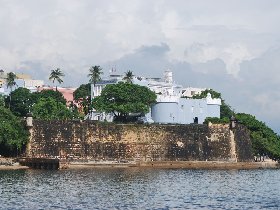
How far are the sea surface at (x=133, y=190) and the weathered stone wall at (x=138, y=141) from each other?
318 inches

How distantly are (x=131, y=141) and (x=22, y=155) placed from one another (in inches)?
402

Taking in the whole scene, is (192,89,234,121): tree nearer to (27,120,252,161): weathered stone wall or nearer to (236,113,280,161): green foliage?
(236,113,280,161): green foliage

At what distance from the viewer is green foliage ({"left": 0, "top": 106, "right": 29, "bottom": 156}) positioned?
60.2 metres

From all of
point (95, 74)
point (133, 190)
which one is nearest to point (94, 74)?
point (95, 74)

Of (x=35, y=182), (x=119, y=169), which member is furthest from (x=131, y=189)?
(x=119, y=169)

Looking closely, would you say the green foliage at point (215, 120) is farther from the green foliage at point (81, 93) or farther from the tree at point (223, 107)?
the green foliage at point (81, 93)

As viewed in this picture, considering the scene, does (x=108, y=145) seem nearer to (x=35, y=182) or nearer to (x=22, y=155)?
(x=22, y=155)

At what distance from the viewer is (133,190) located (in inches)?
1629

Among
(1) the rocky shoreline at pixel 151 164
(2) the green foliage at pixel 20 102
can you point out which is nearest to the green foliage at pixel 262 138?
(1) the rocky shoreline at pixel 151 164

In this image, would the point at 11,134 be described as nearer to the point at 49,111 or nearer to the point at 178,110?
the point at 49,111

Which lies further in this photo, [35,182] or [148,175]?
[148,175]

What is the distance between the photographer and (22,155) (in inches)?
2483

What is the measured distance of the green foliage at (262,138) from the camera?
77250mm

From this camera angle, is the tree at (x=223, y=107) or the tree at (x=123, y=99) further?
the tree at (x=223, y=107)
